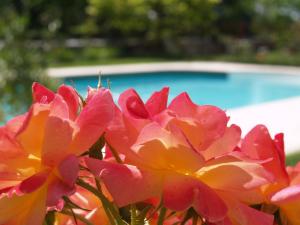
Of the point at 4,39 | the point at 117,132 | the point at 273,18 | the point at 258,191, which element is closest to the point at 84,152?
the point at 117,132

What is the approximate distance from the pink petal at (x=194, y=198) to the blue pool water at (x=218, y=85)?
10.1 m

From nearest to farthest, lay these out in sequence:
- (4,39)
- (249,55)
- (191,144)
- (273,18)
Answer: (191,144) < (4,39) < (249,55) < (273,18)

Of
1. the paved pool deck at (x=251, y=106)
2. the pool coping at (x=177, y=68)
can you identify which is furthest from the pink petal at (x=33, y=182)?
the pool coping at (x=177, y=68)

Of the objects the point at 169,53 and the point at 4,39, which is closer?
Answer: the point at 4,39

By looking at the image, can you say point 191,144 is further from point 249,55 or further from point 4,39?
point 249,55

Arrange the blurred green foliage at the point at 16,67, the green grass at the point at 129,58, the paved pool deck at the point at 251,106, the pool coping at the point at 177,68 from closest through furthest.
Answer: the blurred green foliage at the point at 16,67, the paved pool deck at the point at 251,106, the pool coping at the point at 177,68, the green grass at the point at 129,58

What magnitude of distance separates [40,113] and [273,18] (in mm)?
19094

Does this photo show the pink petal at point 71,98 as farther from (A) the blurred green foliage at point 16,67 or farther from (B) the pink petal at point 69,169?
(A) the blurred green foliage at point 16,67

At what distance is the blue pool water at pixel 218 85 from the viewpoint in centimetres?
1097

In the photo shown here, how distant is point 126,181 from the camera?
13.4 inches

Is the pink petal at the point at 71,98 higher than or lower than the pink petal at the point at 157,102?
higher

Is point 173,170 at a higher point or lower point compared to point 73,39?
higher

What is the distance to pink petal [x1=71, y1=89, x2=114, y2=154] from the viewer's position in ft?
1.14

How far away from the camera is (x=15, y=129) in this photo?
375 millimetres
